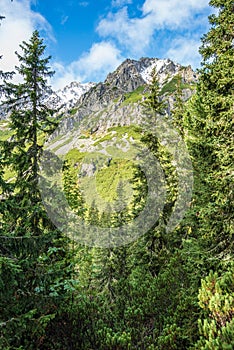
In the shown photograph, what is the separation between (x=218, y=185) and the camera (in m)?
9.68

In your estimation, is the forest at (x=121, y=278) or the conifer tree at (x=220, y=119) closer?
the forest at (x=121, y=278)

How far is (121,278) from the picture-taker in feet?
32.2

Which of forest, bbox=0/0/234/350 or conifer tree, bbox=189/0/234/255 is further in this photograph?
conifer tree, bbox=189/0/234/255

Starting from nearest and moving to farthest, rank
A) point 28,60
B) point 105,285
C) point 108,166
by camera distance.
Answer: point 28,60 < point 105,285 < point 108,166

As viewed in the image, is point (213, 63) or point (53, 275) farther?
point (213, 63)

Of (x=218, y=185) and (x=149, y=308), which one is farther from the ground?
(x=218, y=185)

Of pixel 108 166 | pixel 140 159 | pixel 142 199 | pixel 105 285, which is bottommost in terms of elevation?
pixel 105 285

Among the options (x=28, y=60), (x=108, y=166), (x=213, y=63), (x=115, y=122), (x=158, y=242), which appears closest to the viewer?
(x=213, y=63)

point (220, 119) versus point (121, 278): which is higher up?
point (220, 119)

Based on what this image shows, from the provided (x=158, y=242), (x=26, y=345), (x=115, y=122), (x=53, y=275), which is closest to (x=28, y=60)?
(x=53, y=275)

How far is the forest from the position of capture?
599 cm

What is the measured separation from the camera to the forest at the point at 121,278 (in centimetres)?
599

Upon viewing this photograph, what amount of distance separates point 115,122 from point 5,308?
19162 centimetres

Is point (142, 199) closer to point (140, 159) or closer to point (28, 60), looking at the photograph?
point (140, 159)
